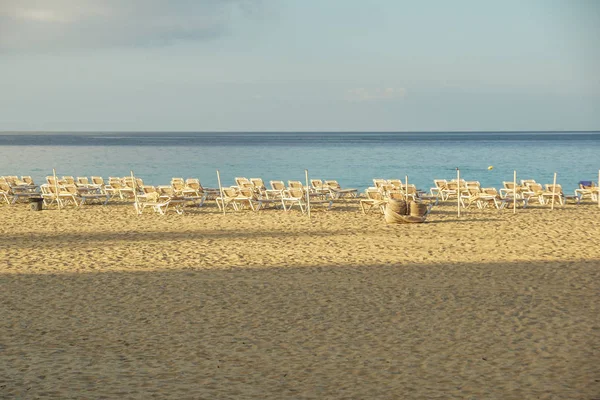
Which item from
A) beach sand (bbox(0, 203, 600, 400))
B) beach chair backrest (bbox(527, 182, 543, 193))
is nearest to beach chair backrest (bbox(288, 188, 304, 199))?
beach sand (bbox(0, 203, 600, 400))

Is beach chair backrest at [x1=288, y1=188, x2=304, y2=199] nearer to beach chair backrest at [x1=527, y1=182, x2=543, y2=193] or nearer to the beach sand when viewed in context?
the beach sand

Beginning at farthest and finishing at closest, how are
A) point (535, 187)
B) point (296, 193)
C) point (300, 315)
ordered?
Answer: point (535, 187)
point (296, 193)
point (300, 315)

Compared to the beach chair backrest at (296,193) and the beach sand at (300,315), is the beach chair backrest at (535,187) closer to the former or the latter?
the beach sand at (300,315)

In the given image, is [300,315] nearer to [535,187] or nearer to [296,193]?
[296,193]

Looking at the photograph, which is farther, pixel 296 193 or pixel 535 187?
pixel 535 187

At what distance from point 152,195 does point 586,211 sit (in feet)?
33.0

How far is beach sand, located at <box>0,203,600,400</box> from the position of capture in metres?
4.82

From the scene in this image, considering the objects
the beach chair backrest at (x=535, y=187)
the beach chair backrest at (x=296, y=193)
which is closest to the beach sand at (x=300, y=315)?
the beach chair backrest at (x=296, y=193)

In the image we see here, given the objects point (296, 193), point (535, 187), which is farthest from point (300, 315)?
point (535, 187)

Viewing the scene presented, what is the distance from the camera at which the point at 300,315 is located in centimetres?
661

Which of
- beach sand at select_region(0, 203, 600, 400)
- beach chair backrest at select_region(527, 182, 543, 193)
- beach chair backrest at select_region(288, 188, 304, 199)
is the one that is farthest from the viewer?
beach chair backrest at select_region(527, 182, 543, 193)

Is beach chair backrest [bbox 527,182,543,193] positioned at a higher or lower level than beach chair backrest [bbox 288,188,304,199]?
lower

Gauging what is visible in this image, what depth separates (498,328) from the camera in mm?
6148

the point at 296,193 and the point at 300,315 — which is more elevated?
the point at 296,193
